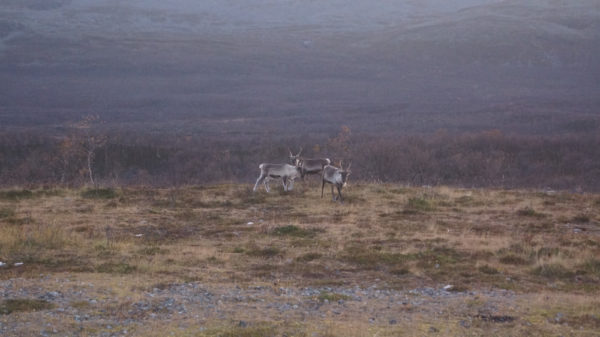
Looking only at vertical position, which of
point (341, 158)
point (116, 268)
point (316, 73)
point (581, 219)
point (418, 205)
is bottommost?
point (341, 158)

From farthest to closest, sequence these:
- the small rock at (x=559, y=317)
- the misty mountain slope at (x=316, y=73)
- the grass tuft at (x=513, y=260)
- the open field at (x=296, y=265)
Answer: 1. the misty mountain slope at (x=316, y=73)
2. the grass tuft at (x=513, y=260)
3. the small rock at (x=559, y=317)
4. the open field at (x=296, y=265)

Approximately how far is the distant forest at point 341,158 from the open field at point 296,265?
22007mm

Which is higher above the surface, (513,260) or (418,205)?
(513,260)

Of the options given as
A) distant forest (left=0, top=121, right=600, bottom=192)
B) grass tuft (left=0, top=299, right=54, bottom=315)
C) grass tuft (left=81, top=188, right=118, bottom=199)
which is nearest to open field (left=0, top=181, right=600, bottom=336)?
grass tuft (left=0, top=299, right=54, bottom=315)

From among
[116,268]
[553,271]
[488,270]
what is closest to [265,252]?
[116,268]

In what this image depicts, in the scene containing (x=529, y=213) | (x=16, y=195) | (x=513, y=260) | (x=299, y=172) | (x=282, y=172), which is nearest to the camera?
(x=513, y=260)

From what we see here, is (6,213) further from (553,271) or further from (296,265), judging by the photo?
(553,271)

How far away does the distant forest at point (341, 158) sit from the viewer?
153 ft

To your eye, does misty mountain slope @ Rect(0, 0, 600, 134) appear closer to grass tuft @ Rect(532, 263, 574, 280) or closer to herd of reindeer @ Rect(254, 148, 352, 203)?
herd of reindeer @ Rect(254, 148, 352, 203)

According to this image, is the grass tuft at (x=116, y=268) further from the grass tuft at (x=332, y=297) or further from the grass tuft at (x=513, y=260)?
the grass tuft at (x=513, y=260)

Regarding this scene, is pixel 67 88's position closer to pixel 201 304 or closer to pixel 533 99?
pixel 533 99

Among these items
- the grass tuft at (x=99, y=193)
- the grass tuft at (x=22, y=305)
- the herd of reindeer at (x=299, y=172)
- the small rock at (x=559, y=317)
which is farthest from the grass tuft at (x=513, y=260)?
the grass tuft at (x=99, y=193)

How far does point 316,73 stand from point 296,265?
133 m

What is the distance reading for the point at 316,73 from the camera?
144m
